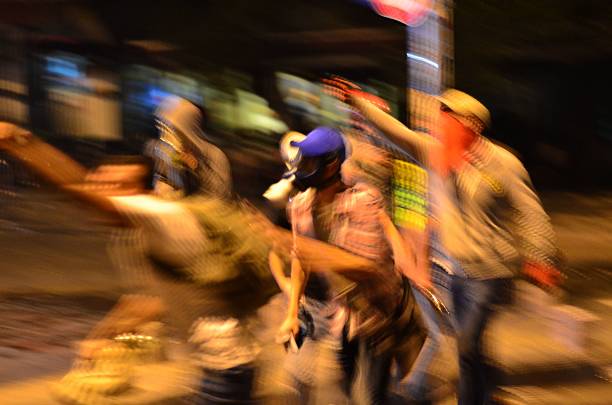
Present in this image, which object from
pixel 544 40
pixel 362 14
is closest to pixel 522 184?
pixel 544 40

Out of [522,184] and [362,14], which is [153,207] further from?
[362,14]

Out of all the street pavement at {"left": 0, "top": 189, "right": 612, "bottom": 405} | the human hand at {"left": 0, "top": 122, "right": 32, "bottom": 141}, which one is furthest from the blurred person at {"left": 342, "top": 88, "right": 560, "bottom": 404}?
the human hand at {"left": 0, "top": 122, "right": 32, "bottom": 141}

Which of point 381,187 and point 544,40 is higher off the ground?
point 381,187

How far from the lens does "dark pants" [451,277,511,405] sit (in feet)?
15.9

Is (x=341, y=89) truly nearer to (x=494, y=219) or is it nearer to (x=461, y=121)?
(x=461, y=121)

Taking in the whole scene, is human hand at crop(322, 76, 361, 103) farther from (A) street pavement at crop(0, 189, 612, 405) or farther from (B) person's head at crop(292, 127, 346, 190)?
(A) street pavement at crop(0, 189, 612, 405)

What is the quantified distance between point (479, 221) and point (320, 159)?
3.65ft

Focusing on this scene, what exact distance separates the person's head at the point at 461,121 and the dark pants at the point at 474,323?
2.28 ft

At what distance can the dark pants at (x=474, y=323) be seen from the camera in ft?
15.9

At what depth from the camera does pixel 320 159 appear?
13.4 ft

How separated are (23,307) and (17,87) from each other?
11287 millimetres

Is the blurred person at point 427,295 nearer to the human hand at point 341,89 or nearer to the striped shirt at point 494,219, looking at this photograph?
the human hand at point 341,89

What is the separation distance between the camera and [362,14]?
16156mm

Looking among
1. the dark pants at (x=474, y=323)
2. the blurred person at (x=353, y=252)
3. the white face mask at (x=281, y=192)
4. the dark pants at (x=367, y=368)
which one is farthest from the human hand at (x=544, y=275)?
the white face mask at (x=281, y=192)
